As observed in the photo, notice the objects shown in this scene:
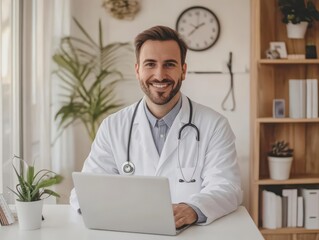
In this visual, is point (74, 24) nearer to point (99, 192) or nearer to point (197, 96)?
point (197, 96)

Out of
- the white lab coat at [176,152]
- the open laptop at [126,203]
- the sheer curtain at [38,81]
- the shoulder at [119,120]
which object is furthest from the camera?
the sheer curtain at [38,81]

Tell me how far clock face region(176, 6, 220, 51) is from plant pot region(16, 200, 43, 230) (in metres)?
2.52

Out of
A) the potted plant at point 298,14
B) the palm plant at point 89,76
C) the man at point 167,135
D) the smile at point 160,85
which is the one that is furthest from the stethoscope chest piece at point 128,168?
the potted plant at point 298,14

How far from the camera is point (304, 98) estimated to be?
3404 mm

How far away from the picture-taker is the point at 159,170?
190 cm

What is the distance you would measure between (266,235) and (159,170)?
1.83 meters

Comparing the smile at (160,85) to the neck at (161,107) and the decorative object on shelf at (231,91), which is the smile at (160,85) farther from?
the decorative object on shelf at (231,91)

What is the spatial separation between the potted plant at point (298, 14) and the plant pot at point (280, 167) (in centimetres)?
90

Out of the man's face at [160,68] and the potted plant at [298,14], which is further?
the potted plant at [298,14]

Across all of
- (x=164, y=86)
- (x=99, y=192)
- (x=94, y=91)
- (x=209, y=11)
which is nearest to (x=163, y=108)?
(x=164, y=86)

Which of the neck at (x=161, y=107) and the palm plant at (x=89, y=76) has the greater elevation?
the palm plant at (x=89, y=76)

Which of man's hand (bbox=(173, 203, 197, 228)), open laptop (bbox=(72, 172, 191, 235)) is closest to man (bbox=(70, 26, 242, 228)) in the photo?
man's hand (bbox=(173, 203, 197, 228))

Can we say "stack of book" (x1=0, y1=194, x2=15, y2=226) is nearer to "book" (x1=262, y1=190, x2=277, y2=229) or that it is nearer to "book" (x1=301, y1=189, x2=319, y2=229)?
"book" (x1=262, y1=190, x2=277, y2=229)

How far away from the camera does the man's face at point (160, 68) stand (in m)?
1.85
